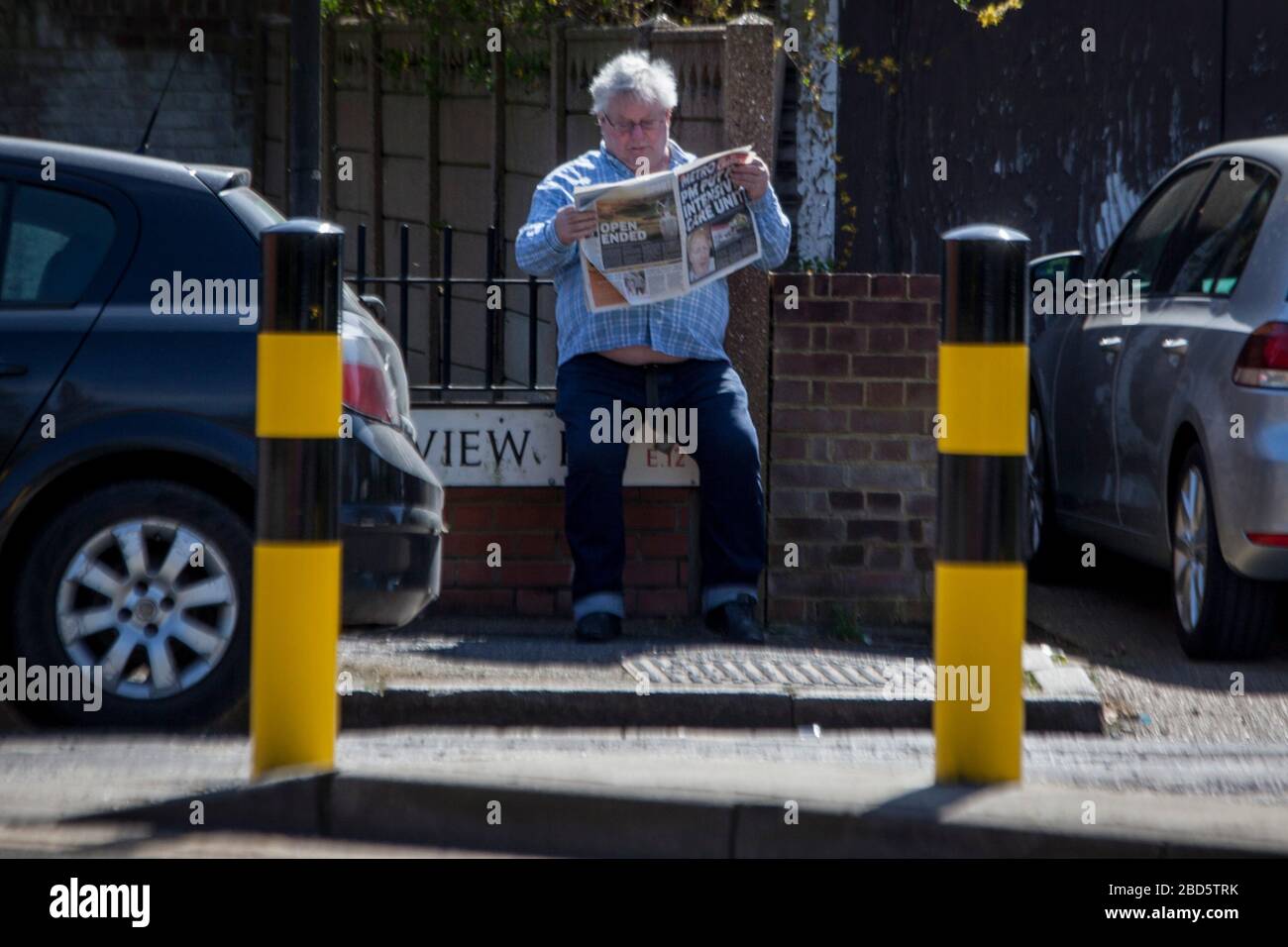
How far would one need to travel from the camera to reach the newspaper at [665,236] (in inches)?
243

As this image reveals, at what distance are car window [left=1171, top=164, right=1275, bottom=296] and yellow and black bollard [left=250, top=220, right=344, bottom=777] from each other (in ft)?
11.8

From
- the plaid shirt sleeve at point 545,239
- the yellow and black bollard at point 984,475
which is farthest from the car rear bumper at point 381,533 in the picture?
the yellow and black bollard at point 984,475

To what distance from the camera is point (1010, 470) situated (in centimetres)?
374

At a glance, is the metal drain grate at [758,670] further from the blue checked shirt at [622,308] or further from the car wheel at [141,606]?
the car wheel at [141,606]

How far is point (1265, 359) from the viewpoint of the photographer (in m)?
6.00

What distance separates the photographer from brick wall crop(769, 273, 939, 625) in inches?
267

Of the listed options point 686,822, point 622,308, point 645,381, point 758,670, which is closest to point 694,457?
point 645,381

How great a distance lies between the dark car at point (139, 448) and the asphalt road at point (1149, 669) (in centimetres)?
215

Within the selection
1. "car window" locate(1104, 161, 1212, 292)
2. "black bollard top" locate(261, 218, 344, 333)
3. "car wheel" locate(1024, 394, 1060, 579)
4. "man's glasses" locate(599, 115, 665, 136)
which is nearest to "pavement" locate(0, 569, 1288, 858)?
"black bollard top" locate(261, 218, 344, 333)

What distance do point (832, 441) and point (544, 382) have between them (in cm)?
197

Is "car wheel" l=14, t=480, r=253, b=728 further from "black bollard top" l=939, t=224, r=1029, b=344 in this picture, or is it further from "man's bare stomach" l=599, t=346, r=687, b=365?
"black bollard top" l=939, t=224, r=1029, b=344

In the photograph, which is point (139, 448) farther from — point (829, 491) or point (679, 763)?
point (829, 491)

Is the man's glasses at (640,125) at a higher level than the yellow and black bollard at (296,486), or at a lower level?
higher
